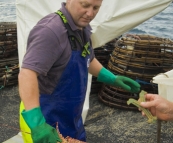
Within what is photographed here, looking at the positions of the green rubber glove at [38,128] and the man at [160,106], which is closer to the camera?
the green rubber glove at [38,128]

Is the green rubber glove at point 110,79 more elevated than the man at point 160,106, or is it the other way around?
the man at point 160,106

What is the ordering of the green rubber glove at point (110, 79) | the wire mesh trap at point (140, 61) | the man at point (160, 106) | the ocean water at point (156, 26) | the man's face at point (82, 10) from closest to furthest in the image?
the man's face at point (82, 10), the man at point (160, 106), the green rubber glove at point (110, 79), the wire mesh trap at point (140, 61), the ocean water at point (156, 26)

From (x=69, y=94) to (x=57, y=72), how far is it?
217mm

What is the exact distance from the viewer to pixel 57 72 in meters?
2.12

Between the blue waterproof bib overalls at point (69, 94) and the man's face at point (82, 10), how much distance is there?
0.24 feet

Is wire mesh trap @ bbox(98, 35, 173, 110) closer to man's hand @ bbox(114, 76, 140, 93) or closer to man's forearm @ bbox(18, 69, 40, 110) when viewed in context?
man's hand @ bbox(114, 76, 140, 93)

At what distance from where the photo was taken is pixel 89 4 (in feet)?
6.91

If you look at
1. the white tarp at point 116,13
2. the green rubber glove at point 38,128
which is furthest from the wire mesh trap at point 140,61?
the green rubber glove at point 38,128

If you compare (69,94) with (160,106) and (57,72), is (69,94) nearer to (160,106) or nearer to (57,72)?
(57,72)

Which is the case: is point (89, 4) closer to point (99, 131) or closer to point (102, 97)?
point (99, 131)

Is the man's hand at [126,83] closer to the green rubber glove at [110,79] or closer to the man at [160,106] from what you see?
the green rubber glove at [110,79]

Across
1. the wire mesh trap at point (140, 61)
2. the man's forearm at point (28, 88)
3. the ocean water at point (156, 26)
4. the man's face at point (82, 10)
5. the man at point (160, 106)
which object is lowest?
the ocean water at point (156, 26)

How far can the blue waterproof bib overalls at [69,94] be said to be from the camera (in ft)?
7.13

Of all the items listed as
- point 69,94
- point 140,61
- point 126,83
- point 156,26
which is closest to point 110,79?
point 126,83
